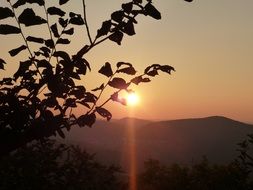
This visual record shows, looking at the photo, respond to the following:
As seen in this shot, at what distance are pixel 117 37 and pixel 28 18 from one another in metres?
0.98

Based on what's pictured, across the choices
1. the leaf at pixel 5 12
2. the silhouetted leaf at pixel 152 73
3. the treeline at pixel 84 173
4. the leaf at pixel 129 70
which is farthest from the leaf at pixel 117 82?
the treeline at pixel 84 173

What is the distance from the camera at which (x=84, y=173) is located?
16.2 m

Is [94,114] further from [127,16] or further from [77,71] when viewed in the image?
[127,16]

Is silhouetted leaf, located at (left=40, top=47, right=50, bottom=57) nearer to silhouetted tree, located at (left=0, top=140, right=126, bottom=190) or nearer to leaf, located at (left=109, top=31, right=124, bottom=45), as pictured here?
leaf, located at (left=109, top=31, right=124, bottom=45)

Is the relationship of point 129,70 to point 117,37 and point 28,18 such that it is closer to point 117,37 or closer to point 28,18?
point 117,37

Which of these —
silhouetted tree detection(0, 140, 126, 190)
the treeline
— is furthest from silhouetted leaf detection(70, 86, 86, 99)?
silhouetted tree detection(0, 140, 126, 190)

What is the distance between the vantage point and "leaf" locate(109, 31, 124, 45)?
15.9 feet

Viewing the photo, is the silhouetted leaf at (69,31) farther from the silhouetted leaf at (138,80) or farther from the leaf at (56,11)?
the silhouetted leaf at (138,80)

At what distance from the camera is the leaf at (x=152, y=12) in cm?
459

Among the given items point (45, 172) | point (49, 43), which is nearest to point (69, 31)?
point (49, 43)

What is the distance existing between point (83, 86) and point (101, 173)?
39.6 ft

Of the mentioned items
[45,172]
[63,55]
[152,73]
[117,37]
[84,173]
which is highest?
[117,37]

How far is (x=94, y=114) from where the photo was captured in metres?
5.38

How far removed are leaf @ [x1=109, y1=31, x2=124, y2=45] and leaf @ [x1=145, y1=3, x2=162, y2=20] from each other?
412 millimetres
